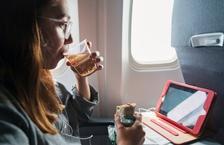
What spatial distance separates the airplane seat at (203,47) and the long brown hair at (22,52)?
0.51 metres

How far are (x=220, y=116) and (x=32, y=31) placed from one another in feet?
2.30

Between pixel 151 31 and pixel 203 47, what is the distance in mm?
683

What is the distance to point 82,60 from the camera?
1051mm

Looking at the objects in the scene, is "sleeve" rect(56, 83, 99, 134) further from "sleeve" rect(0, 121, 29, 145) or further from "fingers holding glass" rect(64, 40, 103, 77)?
"sleeve" rect(0, 121, 29, 145)

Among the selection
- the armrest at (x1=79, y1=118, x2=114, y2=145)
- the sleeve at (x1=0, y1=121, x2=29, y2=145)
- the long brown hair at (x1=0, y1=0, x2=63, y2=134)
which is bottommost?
the armrest at (x1=79, y1=118, x2=114, y2=145)

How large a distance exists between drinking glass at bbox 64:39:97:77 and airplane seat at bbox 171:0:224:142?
1.11 ft

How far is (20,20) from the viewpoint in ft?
2.18

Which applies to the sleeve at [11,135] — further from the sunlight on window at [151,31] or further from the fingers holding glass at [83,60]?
the sunlight on window at [151,31]

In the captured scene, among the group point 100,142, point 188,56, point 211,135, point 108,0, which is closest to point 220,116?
point 211,135

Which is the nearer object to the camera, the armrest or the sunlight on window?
the armrest

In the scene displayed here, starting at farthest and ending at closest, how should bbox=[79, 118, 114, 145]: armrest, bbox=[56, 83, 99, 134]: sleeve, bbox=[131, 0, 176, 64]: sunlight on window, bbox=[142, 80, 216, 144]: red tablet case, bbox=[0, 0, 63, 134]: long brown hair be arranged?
bbox=[131, 0, 176, 64]: sunlight on window, bbox=[79, 118, 114, 145]: armrest, bbox=[56, 83, 99, 134]: sleeve, bbox=[142, 80, 216, 144]: red tablet case, bbox=[0, 0, 63, 134]: long brown hair

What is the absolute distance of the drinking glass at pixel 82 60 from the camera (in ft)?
3.41

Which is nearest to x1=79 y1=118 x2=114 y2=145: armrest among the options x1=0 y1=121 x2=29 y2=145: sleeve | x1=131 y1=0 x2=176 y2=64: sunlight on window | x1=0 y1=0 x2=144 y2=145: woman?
x1=131 y1=0 x2=176 y2=64: sunlight on window

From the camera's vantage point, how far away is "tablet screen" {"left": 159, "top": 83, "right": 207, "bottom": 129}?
1.08m
